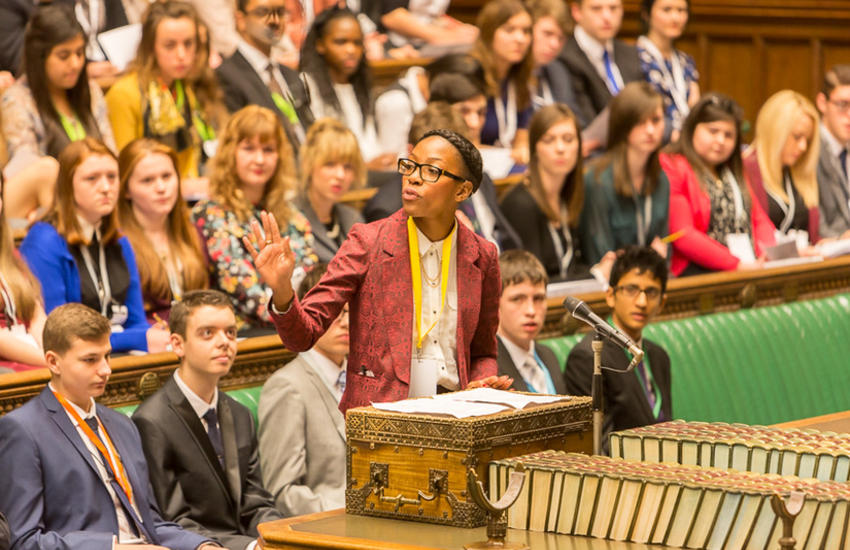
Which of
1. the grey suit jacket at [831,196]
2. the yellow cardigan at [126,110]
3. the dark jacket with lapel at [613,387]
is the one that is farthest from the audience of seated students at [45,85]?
the grey suit jacket at [831,196]

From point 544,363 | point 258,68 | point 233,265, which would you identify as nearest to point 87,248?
point 233,265

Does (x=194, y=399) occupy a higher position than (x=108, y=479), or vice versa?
(x=194, y=399)

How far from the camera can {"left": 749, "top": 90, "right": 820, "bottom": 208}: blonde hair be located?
259 inches

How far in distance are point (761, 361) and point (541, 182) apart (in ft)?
3.39

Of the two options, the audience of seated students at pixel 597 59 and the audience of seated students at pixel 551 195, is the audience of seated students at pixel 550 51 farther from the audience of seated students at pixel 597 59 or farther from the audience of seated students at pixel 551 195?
the audience of seated students at pixel 551 195

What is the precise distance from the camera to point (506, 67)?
6.67 meters

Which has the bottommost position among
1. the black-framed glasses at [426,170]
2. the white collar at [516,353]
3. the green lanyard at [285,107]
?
the white collar at [516,353]

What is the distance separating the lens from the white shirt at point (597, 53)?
7262 millimetres

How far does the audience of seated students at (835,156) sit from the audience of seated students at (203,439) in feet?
12.2

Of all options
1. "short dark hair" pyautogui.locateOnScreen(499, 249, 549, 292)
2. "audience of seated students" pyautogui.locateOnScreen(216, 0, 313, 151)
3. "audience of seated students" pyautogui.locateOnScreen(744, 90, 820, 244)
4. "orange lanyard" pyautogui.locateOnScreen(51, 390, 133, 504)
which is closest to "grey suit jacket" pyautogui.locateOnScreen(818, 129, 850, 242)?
"audience of seated students" pyautogui.locateOnScreen(744, 90, 820, 244)

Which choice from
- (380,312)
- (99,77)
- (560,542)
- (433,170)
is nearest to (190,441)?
(380,312)

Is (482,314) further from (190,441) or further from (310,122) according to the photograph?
(310,122)

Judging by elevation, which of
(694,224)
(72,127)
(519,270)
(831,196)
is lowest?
(519,270)

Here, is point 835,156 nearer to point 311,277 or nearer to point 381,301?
point 311,277
